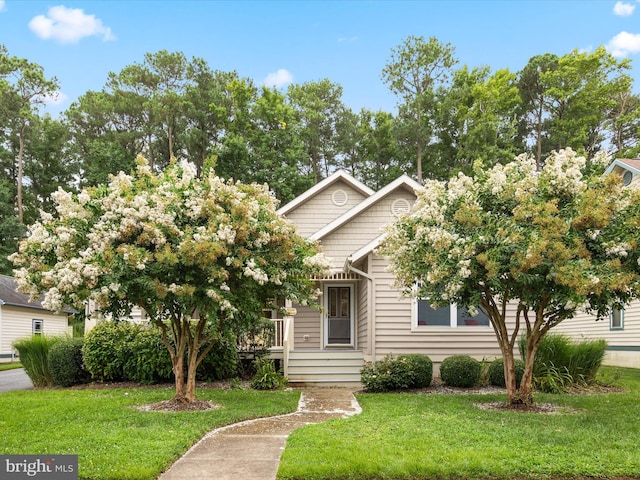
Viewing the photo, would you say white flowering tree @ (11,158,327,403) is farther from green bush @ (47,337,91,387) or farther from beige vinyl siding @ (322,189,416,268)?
beige vinyl siding @ (322,189,416,268)

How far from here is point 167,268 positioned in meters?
8.09

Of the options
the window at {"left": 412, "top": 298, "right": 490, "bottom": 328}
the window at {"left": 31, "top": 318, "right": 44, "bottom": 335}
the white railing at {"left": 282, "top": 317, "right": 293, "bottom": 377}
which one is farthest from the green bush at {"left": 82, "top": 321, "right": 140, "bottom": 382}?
the window at {"left": 31, "top": 318, "right": 44, "bottom": 335}

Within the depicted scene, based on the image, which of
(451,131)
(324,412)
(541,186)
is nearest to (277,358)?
(324,412)

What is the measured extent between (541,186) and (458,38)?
26415 millimetres

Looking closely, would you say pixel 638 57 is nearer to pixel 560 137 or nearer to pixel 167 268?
pixel 560 137

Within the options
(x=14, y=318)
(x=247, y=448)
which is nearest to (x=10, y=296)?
(x=14, y=318)

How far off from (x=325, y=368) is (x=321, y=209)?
695 cm

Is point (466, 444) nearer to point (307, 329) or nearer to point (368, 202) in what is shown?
point (368, 202)

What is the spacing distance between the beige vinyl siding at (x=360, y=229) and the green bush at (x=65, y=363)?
23.8 feet

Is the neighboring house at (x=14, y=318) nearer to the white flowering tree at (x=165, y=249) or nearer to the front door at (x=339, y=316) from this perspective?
the front door at (x=339, y=316)

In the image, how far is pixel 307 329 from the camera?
658 inches

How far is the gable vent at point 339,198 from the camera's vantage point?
18.8 metres

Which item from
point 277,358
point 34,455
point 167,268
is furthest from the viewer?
point 277,358

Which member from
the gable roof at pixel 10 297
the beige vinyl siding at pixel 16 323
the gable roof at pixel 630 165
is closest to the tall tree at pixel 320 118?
the gable roof at pixel 10 297
